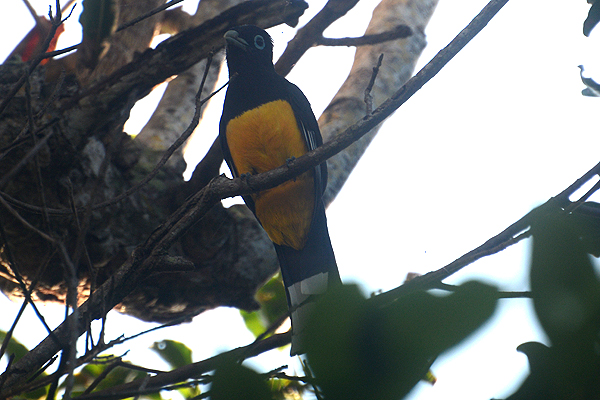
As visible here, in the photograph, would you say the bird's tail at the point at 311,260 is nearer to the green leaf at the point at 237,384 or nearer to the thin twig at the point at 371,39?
the thin twig at the point at 371,39

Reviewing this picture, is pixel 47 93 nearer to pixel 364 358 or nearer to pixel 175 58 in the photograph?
pixel 175 58

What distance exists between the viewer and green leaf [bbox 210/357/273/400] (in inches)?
25.6

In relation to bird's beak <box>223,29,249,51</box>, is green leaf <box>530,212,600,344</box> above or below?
below

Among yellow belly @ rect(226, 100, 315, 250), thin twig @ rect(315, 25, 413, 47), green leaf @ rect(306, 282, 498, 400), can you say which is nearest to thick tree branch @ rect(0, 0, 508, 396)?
yellow belly @ rect(226, 100, 315, 250)

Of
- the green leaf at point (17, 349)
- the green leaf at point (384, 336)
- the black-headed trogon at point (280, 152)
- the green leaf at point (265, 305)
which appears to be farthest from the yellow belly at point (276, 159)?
the green leaf at point (384, 336)

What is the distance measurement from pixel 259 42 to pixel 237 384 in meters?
3.32

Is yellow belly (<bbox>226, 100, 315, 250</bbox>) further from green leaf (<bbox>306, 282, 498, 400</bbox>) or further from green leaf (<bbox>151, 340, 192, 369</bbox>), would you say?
green leaf (<bbox>306, 282, 498, 400</bbox>)

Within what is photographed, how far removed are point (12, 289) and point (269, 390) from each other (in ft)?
12.7

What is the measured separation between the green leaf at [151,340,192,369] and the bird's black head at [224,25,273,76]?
6.49 feet

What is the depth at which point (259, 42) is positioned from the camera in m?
3.60

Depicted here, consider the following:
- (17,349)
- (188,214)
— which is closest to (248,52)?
(188,214)

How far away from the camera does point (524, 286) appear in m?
0.58

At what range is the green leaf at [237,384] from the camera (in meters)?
0.65

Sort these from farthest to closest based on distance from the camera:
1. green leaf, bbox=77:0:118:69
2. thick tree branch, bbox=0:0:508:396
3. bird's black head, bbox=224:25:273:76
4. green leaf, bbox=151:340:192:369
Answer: bird's black head, bbox=224:25:273:76
green leaf, bbox=151:340:192:369
thick tree branch, bbox=0:0:508:396
green leaf, bbox=77:0:118:69
